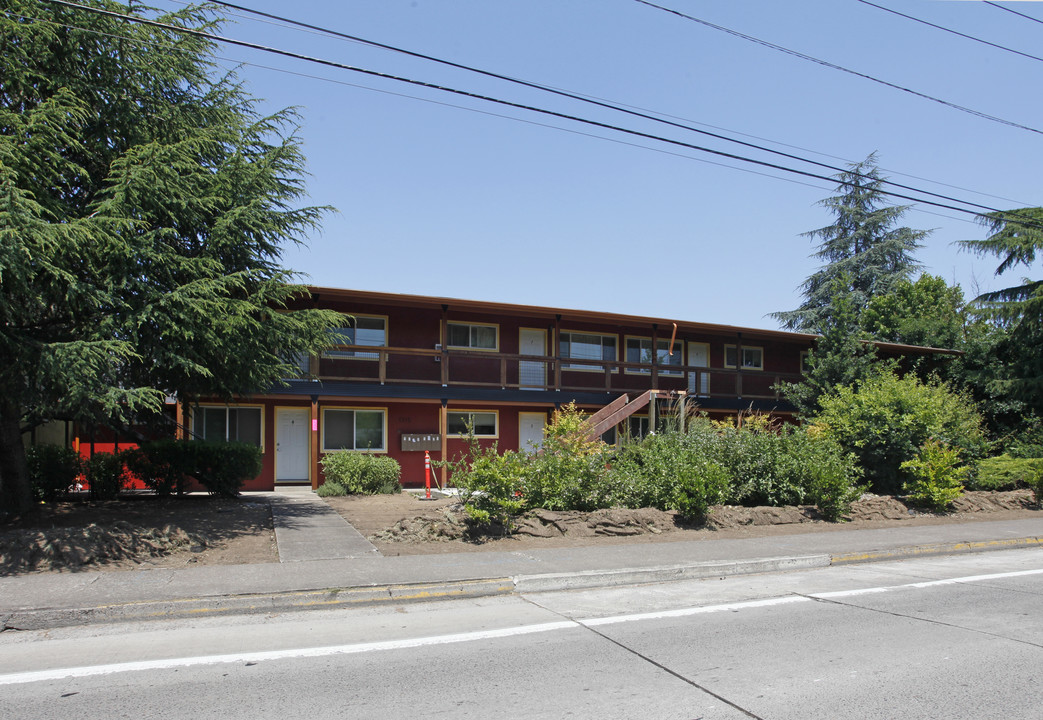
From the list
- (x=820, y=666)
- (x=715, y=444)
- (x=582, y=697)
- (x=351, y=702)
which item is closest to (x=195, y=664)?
(x=351, y=702)

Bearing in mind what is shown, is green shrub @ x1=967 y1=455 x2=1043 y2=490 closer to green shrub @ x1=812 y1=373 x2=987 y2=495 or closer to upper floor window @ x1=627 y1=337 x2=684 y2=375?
green shrub @ x1=812 y1=373 x2=987 y2=495

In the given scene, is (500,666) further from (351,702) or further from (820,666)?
(820,666)

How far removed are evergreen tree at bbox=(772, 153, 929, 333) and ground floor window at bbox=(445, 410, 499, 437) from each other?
2626 centimetres

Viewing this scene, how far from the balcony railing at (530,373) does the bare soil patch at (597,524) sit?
5639 mm

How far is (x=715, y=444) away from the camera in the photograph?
1406 centimetres

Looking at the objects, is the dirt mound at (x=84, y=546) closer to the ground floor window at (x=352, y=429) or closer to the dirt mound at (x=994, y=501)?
the ground floor window at (x=352, y=429)

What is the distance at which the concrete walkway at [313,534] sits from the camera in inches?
379

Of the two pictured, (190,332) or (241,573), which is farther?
(190,332)

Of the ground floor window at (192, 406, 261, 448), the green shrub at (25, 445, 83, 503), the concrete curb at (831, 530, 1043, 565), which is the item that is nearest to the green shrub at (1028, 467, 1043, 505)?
the concrete curb at (831, 530, 1043, 565)

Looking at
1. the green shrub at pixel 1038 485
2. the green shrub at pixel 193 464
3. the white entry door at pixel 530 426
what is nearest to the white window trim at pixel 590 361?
the white entry door at pixel 530 426

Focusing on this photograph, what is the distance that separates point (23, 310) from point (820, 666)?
10.0 m

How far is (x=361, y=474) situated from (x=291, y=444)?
4.05 m

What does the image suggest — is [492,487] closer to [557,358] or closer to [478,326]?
[557,358]

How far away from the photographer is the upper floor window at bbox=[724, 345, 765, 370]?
27266 millimetres
